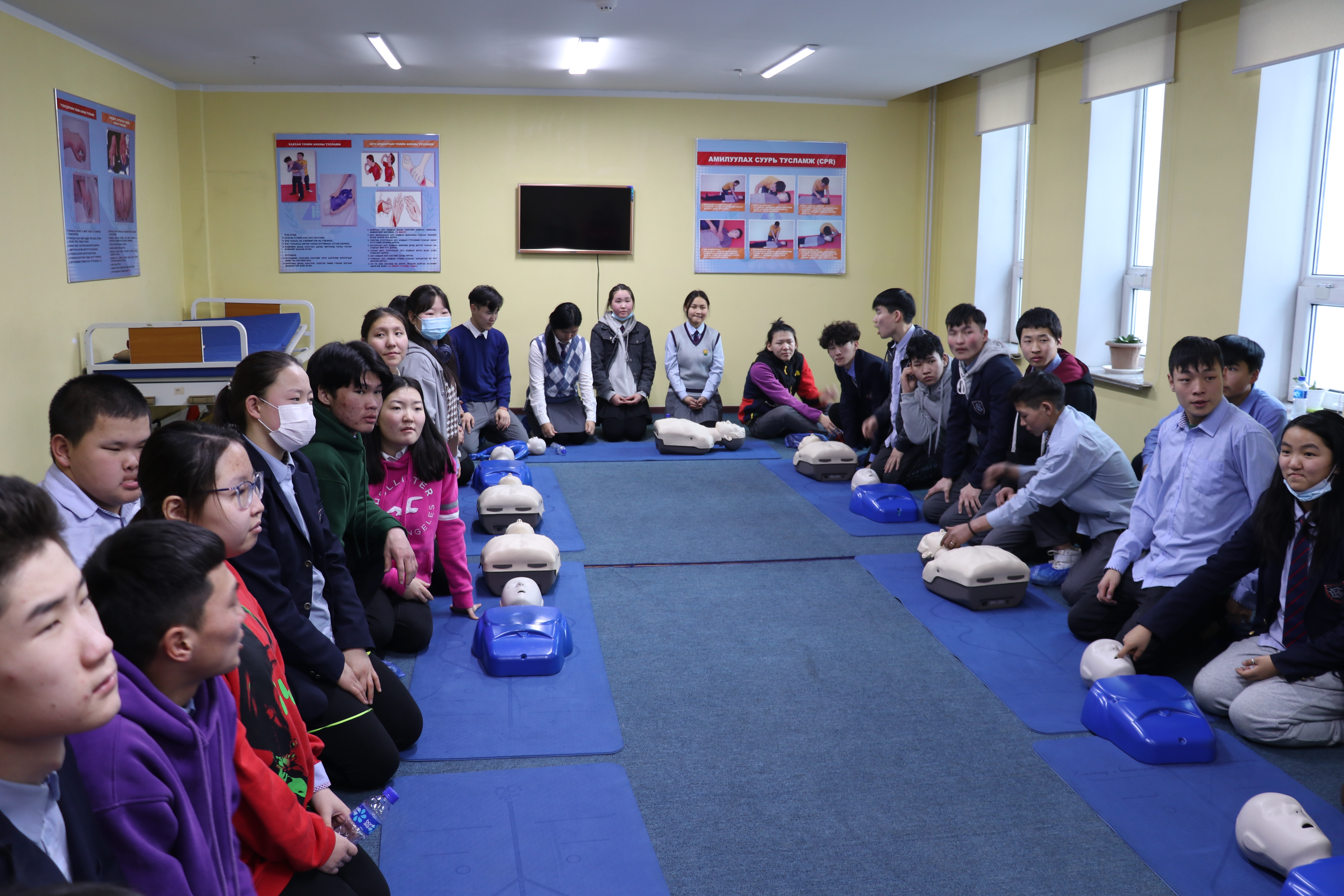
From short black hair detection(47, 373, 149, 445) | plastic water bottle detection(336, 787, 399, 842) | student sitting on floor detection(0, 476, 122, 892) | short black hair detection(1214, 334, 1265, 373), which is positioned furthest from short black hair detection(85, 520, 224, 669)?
short black hair detection(1214, 334, 1265, 373)

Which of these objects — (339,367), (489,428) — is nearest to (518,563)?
(339,367)

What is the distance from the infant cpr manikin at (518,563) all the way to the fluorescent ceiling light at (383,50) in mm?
3675

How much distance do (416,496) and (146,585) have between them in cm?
234

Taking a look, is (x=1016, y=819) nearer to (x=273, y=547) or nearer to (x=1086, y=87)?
(x=273, y=547)

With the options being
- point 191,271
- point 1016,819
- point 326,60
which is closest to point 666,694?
point 1016,819

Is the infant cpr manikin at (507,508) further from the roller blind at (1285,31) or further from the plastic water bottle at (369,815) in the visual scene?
the roller blind at (1285,31)

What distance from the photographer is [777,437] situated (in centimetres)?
798

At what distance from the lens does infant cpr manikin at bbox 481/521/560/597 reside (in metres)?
4.29

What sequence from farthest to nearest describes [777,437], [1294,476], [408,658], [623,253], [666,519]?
[623,253] < [777,437] < [666,519] < [408,658] < [1294,476]

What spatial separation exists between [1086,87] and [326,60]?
531cm

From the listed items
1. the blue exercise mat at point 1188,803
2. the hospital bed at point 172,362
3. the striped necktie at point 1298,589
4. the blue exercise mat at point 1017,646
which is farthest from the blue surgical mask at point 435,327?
the striped necktie at point 1298,589

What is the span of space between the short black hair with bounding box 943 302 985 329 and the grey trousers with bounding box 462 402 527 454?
339 centimetres

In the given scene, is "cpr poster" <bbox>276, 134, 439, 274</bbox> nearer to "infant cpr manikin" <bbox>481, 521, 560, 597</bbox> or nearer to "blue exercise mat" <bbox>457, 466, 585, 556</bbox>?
"blue exercise mat" <bbox>457, 466, 585, 556</bbox>

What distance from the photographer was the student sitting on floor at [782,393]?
7734 mm
